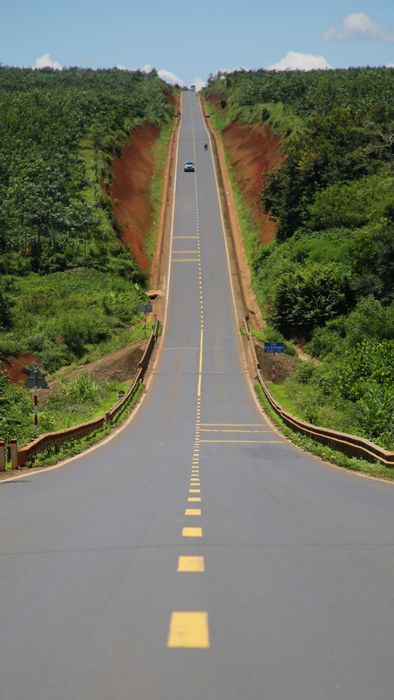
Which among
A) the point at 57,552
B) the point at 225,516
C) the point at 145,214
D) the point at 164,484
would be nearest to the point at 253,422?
the point at 164,484

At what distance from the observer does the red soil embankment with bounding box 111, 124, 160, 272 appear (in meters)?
81.5

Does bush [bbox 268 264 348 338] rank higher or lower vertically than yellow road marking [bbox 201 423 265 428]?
higher

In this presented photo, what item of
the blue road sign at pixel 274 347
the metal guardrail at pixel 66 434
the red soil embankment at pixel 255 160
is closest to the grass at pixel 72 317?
the metal guardrail at pixel 66 434

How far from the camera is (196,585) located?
7555mm

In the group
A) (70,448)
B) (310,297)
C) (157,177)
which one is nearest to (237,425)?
(70,448)

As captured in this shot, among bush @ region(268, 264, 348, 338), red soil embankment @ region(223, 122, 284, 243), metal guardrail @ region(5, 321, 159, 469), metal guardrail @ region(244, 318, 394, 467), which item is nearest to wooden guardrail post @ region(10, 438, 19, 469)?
metal guardrail @ region(5, 321, 159, 469)

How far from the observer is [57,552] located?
923cm

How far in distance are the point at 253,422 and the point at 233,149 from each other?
89.0 meters

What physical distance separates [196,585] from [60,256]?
2536 inches

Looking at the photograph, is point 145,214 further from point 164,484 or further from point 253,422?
point 164,484

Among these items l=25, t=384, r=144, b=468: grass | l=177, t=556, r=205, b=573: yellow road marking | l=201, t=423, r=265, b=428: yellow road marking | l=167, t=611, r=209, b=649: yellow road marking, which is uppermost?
l=167, t=611, r=209, b=649: yellow road marking

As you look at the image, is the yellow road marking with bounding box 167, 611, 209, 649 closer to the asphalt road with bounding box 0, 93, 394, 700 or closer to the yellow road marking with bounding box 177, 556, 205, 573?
the asphalt road with bounding box 0, 93, 394, 700

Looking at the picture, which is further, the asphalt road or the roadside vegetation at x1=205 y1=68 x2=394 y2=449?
the roadside vegetation at x1=205 y1=68 x2=394 y2=449

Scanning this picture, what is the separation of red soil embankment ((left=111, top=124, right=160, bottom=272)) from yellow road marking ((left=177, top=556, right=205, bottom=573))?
223 ft
